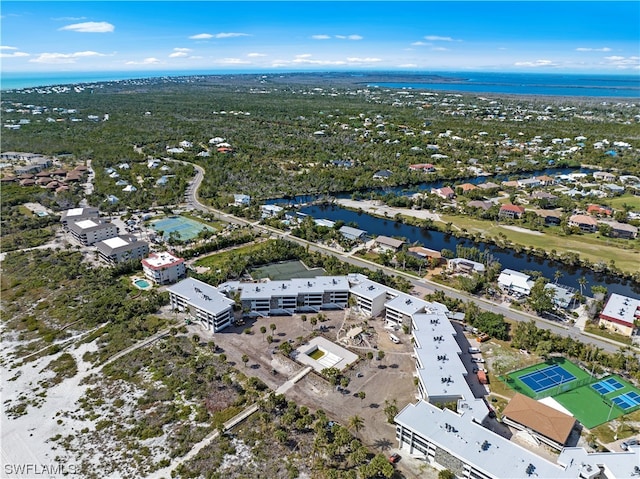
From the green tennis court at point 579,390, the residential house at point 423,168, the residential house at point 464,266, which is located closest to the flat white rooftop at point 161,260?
the residential house at point 464,266

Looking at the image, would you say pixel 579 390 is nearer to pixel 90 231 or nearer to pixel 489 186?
pixel 489 186

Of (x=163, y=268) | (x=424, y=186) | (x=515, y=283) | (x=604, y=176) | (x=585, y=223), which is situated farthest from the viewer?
(x=604, y=176)

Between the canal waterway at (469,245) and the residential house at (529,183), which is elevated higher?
the residential house at (529,183)

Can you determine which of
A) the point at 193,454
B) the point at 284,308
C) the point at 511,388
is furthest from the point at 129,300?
the point at 511,388

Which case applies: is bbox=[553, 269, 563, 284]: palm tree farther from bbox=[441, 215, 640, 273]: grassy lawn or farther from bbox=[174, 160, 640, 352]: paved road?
bbox=[174, 160, 640, 352]: paved road

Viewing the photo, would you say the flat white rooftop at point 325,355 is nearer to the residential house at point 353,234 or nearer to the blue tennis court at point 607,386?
the blue tennis court at point 607,386

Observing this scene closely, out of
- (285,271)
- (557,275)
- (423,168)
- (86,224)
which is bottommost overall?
(285,271)

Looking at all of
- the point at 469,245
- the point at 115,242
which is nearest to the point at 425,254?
the point at 469,245
